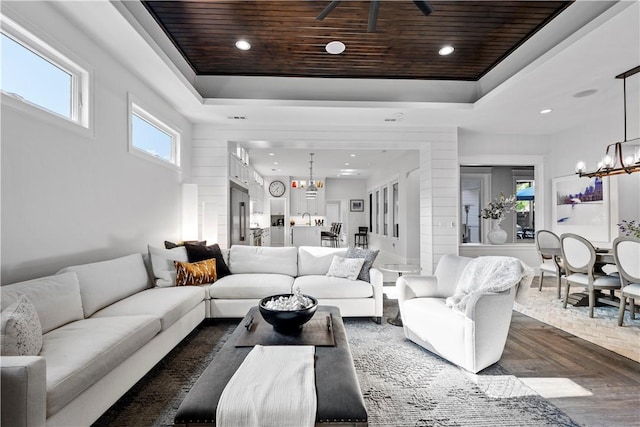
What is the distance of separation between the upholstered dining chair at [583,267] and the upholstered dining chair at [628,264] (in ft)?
0.94

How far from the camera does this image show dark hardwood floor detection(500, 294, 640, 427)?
192cm

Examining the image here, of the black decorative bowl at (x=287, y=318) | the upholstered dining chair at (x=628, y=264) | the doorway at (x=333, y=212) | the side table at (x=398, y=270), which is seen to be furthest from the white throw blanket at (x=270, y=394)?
the doorway at (x=333, y=212)

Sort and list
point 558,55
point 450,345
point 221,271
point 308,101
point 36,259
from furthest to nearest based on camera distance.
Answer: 1. point 308,101
2. point 221,271
3. point 558,55
4. point 450,345
5. point 36,259

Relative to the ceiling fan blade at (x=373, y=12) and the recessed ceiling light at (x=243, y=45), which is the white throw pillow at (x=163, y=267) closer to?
the recessed ceiling light at (x=243, y=45)

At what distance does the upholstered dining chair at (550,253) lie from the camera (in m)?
4.49

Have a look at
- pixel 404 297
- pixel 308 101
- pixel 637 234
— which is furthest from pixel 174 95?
pixel 637 234

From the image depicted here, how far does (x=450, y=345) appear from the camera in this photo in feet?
8.16

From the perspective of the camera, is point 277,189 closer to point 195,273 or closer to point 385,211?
point 385,211

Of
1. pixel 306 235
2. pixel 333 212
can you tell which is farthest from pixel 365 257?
pixel 333 212

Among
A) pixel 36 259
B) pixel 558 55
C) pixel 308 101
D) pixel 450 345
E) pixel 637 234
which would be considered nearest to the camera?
pixel 36 259

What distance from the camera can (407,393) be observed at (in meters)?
2.14

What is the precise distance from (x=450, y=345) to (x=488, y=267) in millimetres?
753

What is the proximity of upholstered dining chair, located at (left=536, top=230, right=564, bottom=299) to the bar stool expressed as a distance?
24.1ft

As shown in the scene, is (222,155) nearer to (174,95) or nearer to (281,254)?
(174,95)
